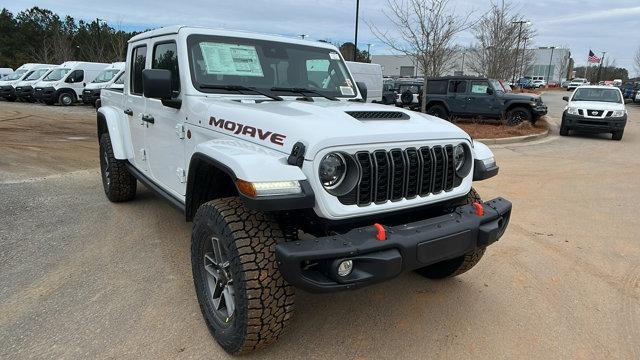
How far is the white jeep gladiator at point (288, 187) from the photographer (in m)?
2.40

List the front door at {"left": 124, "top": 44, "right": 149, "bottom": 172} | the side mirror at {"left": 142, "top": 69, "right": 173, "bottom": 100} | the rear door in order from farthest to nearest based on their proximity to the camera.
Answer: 1. the rear door
2. the front door at {"left": 124, "top": 44, "right": 149, "bottom": 172}
3. the side mirror at {"left": 142, "top": 69, "right": 173, "bottom": 100}

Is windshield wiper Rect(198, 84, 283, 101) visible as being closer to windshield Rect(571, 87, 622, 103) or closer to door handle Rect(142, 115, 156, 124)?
door handle Rect(142, 115, 156, 124)

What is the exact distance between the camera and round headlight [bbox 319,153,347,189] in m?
2.54

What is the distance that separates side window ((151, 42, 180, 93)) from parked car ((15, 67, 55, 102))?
2354 centimetres

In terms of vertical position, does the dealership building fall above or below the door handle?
above

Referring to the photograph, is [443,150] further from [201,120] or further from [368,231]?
[201,120]

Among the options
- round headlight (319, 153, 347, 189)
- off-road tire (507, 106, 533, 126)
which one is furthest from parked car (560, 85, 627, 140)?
round headlight (319, 153, 347, 189)

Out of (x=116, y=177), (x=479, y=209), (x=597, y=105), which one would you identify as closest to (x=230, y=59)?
(x=479, y=209)

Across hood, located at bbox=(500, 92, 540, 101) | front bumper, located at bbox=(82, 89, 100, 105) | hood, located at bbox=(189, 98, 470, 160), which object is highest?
hood, located at bbox=(189, 98, 470, 160)

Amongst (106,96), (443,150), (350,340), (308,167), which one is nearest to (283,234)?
(308,167)

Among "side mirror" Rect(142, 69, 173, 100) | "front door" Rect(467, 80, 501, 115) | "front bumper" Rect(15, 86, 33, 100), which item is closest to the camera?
"side mirror" Rect(142, 69, 173, 100)

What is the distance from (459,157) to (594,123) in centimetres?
1284

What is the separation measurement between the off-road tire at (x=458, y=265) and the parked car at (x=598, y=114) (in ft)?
40.5

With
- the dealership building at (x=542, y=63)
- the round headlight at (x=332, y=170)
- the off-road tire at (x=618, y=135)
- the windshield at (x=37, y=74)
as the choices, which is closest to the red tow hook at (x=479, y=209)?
the round headlight at (x=332, y=170)
